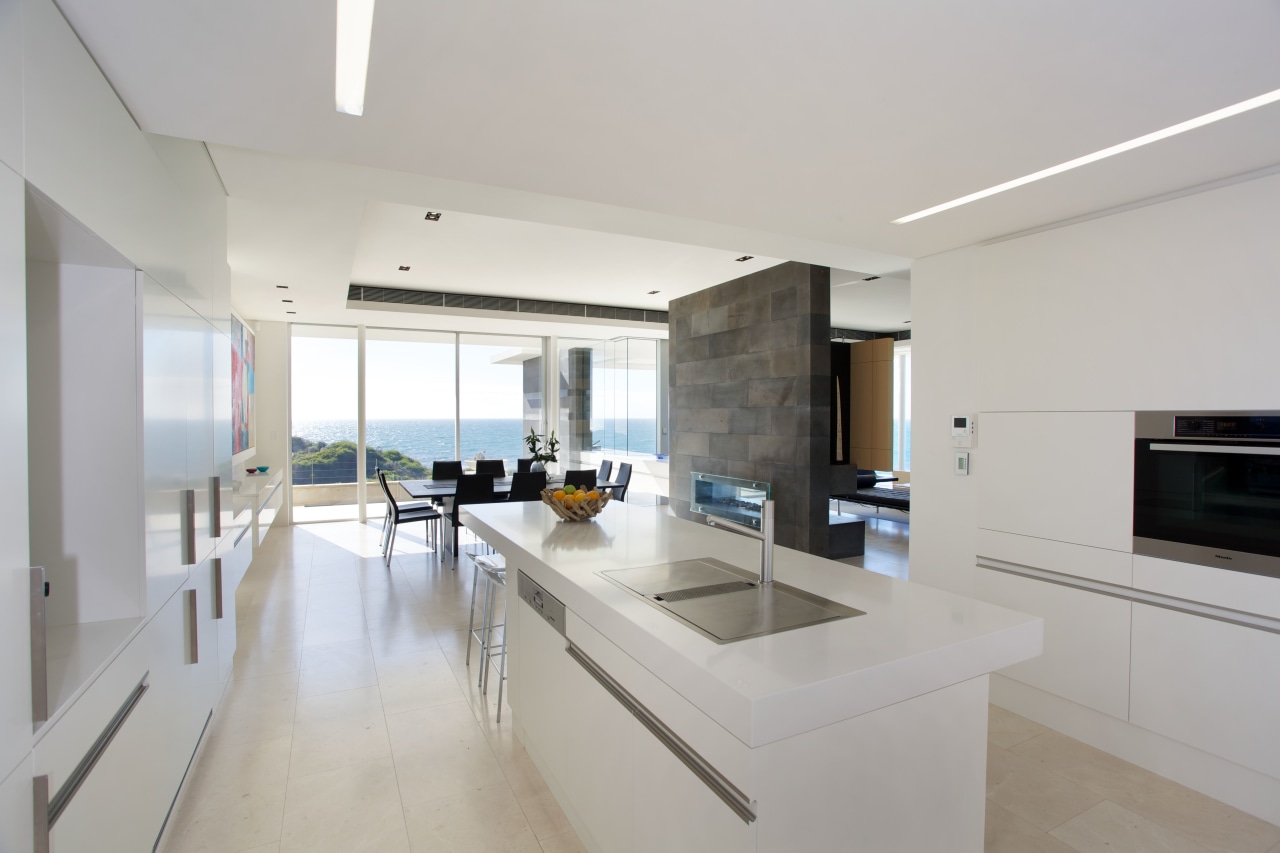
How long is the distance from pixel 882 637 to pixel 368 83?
2.08m

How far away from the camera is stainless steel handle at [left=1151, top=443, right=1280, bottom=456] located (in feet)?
7.32

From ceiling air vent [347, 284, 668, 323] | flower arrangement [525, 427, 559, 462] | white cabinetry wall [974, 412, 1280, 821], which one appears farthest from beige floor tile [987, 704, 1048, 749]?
ceiling air vent [347, 284, 668, 323]

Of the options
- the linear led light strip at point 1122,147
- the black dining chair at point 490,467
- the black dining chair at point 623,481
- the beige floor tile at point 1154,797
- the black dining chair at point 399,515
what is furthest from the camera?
the black dining chair at point 490,467

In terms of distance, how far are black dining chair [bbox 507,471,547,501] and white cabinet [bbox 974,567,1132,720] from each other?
4.13 metres

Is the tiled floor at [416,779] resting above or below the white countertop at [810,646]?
below

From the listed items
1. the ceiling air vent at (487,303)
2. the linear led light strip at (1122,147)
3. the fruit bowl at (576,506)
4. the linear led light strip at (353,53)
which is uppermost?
the ceiling air vent at (487,303)

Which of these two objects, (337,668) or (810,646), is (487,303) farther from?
(810,646)

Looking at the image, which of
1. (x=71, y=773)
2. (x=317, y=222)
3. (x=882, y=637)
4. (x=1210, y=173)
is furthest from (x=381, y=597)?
(x=1210, y=173)

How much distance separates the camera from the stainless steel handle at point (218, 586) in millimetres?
2744

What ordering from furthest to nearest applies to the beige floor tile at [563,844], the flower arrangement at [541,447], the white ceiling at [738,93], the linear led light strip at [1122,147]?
the flower arrangement at [541,447]
the beige floor tile at [563,844]
the linear led light strip at [1122,147]
the white ceiling at [738,93]

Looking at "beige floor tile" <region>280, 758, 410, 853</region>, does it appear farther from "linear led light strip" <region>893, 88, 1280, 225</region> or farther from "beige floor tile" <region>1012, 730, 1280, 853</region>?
"linear led light strip" <region>893, 88, 1280, 225</region>

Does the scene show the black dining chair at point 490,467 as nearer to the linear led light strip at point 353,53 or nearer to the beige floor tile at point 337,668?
the beige floor tile at point 337,668

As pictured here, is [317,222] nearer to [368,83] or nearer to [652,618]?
[368,83]

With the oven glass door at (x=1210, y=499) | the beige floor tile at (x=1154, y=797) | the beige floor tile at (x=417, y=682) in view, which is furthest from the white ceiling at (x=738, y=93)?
the beige floor tile at (x=417, y=682)
